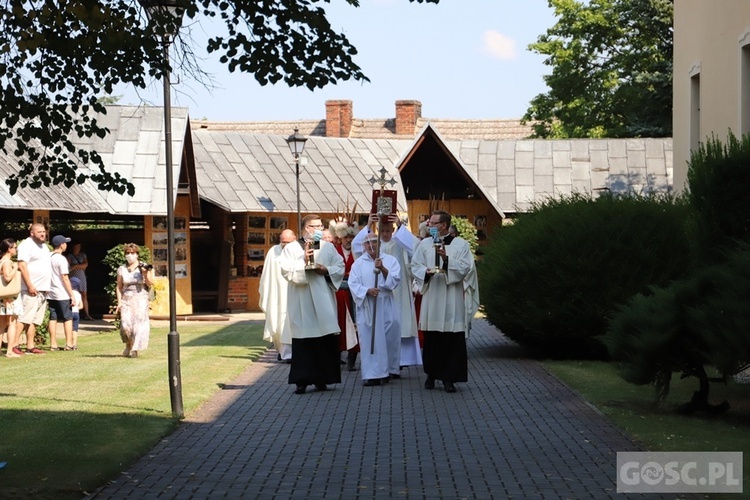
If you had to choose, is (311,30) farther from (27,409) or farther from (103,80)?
(27,409)

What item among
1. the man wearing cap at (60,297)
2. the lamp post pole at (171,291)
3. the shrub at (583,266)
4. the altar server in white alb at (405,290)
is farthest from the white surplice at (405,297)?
the man wearing cap at (60,297)

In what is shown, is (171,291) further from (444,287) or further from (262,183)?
(262,183)

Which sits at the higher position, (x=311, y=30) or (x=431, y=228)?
(x=311, y=30)

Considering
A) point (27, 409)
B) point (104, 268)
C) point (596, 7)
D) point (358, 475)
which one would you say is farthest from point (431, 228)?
point (596, 7)

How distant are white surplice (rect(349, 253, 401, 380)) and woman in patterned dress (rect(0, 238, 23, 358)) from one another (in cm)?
549

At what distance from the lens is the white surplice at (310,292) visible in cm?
1443

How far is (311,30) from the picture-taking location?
891 centimetres

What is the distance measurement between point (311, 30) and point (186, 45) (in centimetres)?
110

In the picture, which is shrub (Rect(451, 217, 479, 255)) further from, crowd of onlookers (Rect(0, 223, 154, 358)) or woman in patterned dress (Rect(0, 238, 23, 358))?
woman in patterned dress (Rect(0, 238, 23, 358))

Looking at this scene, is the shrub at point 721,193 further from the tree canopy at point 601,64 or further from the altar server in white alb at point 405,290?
the tree canopy at point 601,64

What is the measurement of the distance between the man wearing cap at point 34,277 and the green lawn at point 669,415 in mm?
7846

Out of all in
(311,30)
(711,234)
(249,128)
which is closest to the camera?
(311,30)

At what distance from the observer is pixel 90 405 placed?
514 inches

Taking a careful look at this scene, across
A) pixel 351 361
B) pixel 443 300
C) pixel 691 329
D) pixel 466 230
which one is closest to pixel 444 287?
pixel 443 300
